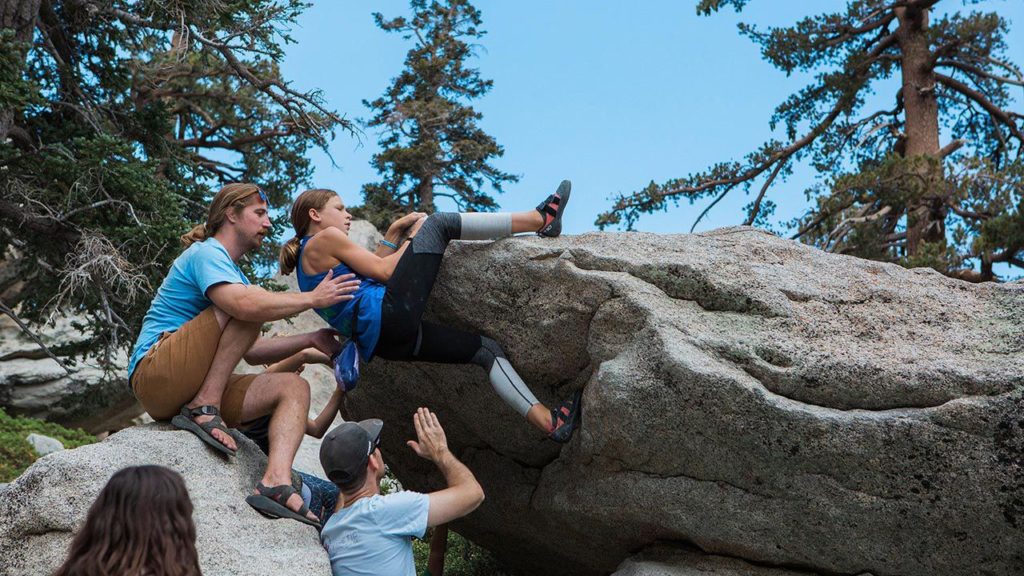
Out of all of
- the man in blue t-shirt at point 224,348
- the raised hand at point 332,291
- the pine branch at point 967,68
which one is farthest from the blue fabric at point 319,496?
the pine branch at point 967,68

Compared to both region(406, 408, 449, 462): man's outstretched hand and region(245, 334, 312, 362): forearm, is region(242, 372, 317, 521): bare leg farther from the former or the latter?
region(406, 408, 449, 462): man's outstretched hand

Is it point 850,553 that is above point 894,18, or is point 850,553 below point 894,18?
below

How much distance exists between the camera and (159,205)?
13.3 meters

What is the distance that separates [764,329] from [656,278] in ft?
2.70

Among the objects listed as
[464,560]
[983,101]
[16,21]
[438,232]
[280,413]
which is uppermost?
[983,101]

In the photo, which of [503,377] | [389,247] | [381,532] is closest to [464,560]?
[503,377]

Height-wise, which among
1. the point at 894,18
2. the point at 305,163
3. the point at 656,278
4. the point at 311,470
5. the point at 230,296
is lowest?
the point at 311,470

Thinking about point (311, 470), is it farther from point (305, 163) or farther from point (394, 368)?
point (305, 163)

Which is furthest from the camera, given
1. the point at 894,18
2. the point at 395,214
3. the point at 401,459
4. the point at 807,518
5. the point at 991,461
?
the point at 395,214

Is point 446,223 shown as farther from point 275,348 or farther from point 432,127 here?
point 432,127

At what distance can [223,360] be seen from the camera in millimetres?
6176

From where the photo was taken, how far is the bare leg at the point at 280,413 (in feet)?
19.8

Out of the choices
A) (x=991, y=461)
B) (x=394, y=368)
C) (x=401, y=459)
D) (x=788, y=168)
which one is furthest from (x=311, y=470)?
(x=788, y=168)

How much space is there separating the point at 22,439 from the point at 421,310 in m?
12.9
